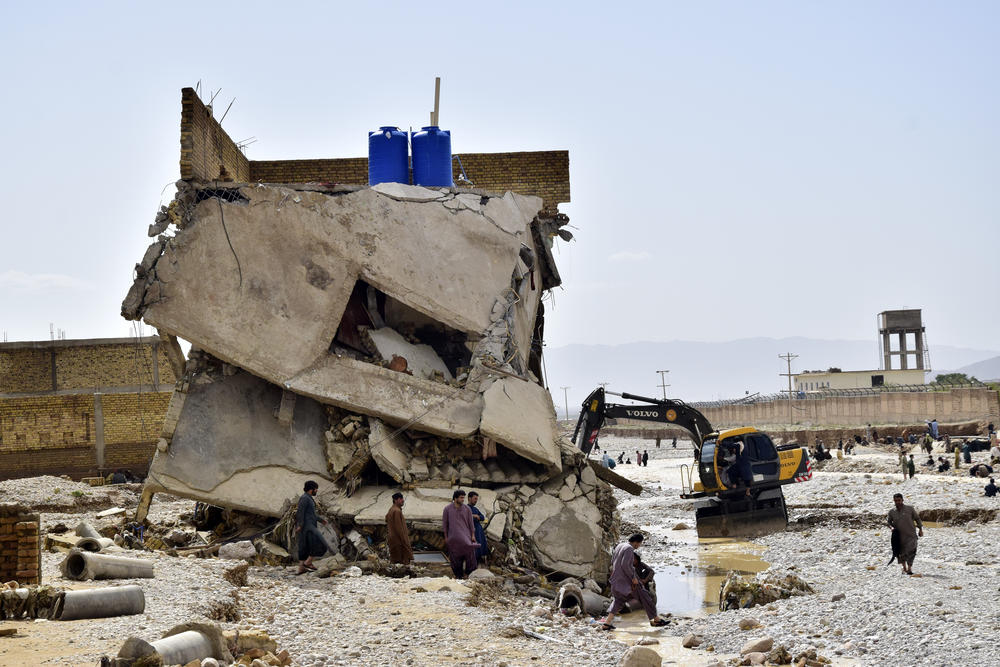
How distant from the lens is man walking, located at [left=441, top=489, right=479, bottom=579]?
36.0 ft

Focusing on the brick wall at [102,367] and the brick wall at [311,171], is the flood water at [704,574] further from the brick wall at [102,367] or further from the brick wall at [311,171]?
the brick wall at [102,367]

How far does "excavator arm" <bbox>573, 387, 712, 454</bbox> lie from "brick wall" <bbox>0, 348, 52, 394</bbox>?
1634cm

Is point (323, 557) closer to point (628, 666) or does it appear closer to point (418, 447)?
point (418, 447)

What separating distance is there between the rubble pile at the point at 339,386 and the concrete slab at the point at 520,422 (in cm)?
2

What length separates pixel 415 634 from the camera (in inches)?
311

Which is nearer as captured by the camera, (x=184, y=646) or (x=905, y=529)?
(x=184, y=646)

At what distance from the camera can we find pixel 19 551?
7.73m

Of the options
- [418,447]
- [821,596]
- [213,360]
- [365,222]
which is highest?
[365,222]

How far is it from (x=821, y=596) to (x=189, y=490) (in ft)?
26.1

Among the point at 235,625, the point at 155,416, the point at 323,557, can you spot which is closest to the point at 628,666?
the point at 235,625

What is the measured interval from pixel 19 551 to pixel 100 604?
1.30 meters

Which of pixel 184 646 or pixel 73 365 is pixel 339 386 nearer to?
pixel 184 646

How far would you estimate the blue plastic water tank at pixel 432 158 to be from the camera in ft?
49.4

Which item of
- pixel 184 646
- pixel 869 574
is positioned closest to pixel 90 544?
pixel 184 646
